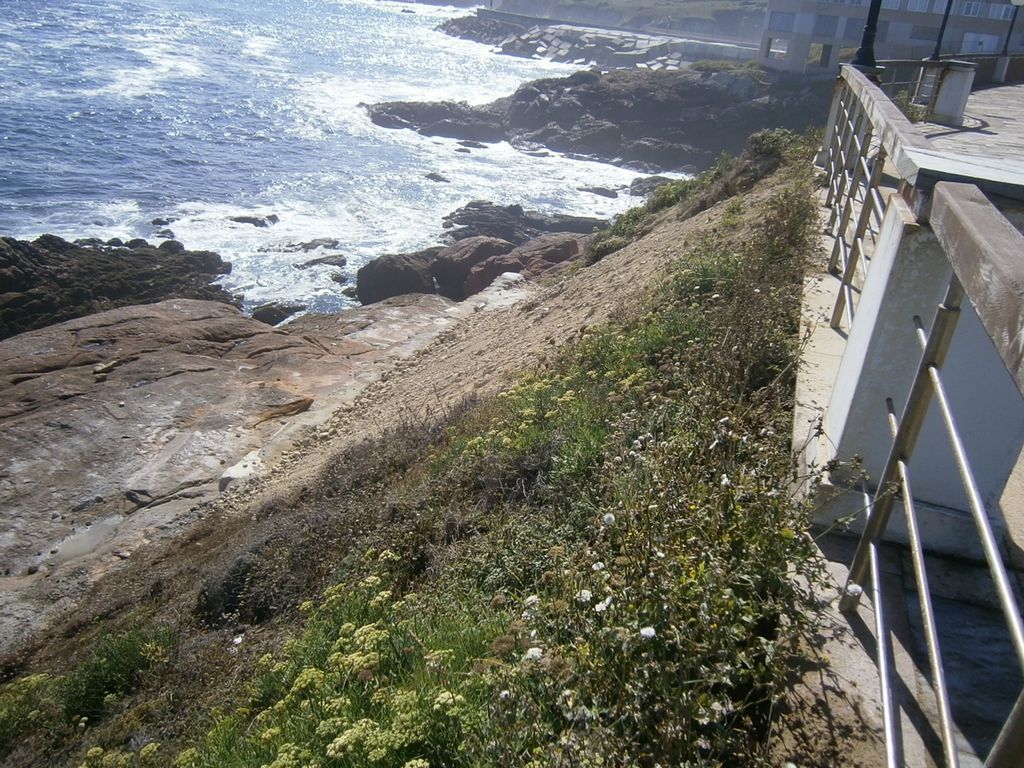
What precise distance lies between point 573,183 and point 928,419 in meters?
36.4

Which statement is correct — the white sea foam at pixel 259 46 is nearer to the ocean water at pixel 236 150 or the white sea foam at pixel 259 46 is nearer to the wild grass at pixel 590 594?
the ocean water at pixel 236 150

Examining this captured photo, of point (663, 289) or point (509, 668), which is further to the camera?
point (663, 289)

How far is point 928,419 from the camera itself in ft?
9.61

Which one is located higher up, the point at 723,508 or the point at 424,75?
the point at 723,508

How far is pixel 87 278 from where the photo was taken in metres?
20.3

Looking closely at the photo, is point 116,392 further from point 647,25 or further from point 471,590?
point 647,25

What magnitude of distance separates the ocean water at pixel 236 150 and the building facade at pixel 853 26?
1931 cm

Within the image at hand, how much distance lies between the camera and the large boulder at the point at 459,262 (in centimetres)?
2211

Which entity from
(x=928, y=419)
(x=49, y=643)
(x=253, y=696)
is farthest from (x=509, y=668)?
(x=49, y=643)

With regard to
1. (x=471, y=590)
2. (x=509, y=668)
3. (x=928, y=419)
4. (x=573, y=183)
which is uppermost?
(x=928, y=419)

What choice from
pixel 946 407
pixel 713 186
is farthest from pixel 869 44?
pixel 946 407

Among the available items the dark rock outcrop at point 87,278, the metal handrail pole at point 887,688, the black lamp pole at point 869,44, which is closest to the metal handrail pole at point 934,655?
the metal handrail pole at point 887,688

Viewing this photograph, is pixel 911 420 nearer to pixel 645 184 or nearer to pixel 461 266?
pixel 461 266

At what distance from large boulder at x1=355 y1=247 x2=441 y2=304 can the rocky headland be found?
75.3ft
